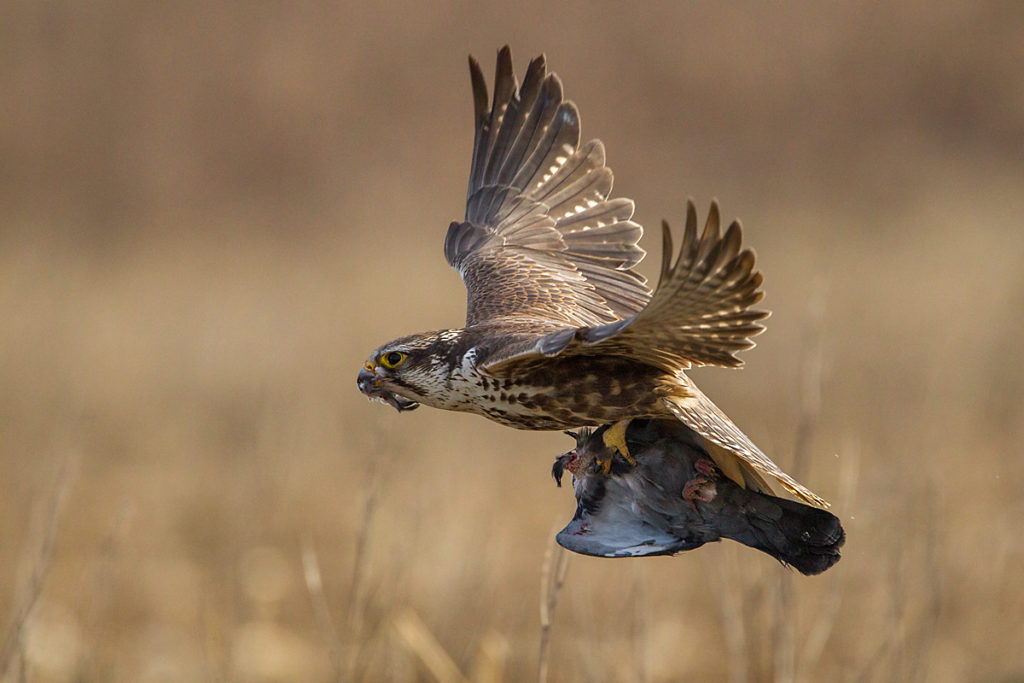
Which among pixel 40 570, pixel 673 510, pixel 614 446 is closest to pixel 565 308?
pixel 614 446

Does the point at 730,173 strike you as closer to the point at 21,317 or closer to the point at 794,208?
the point at 794,208

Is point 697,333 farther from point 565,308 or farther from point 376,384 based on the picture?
point 565,308

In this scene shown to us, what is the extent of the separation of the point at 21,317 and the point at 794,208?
31.2 feet

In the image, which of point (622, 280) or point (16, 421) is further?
point (16, 421)

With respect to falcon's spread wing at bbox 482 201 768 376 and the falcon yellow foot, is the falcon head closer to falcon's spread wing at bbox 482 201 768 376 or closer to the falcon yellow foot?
falcon's spread wing at bbox 482 201 768 376

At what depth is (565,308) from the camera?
3.86m

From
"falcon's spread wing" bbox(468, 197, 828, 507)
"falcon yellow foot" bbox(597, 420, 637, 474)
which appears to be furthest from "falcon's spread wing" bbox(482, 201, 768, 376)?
"falcon yellow foot" bbox(597, 420, 637, 474)

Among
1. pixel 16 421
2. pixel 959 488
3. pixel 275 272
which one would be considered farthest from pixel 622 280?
pixel 275 272

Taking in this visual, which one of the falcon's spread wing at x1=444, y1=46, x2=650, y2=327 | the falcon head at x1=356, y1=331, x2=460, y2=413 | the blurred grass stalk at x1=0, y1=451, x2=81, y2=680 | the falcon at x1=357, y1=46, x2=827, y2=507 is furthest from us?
the falcon's spread wing at x1=444, y1=46, x2=650, y2=327

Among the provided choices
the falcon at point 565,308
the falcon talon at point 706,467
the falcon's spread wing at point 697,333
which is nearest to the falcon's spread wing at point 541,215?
the falcon at point 565,308

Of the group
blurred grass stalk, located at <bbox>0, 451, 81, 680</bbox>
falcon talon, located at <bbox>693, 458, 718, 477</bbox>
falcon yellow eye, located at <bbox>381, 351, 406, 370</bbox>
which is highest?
falcon yellow eye, located at <bbox>381, 351, 406, 370</bbox>

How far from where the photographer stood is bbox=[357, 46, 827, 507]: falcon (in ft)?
8.24

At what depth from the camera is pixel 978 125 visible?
17.7m

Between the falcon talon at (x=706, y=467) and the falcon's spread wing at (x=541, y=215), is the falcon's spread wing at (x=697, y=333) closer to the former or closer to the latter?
the falcon talon at (x=706, y=467)
